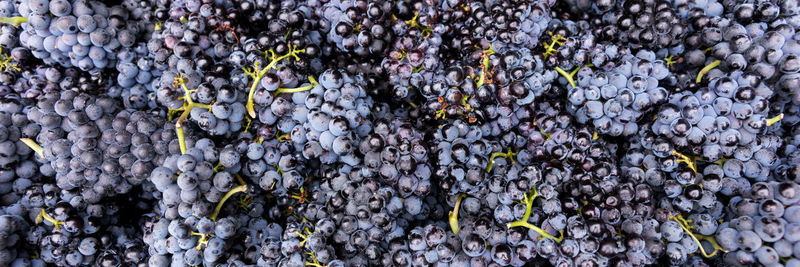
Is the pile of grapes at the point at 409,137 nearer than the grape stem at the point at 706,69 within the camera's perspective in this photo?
Yes

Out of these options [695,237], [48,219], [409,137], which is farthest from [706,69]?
[48,219]

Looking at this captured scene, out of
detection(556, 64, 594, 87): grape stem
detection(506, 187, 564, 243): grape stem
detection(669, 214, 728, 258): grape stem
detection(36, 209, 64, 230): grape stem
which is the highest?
detection(556, 64, 594, 87): grape stem

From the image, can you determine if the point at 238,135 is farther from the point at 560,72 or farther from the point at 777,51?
the point at 777,51

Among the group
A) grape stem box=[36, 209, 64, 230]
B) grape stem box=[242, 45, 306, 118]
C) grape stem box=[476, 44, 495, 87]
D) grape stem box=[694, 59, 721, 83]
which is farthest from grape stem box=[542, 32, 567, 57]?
grape stem box=[36, 209, 64, 230]

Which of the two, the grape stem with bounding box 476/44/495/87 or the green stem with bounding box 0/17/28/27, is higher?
the green stem with bounding box 0/17/28/27

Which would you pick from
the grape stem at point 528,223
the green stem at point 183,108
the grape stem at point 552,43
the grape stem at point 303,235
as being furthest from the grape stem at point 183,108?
the grape stem at point 552,43

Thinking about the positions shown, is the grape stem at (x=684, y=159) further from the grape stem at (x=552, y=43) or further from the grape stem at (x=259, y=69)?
the grape stem at (x=259, y=69)

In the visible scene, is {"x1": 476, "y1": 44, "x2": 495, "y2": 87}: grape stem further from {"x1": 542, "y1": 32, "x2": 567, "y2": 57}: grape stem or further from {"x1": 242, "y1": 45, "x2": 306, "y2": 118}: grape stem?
{"x1": 242, "y1": 45, "x2": 306, "y2": 118}: grape stem

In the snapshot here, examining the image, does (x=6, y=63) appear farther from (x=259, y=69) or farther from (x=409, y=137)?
(x=409, y=137)
